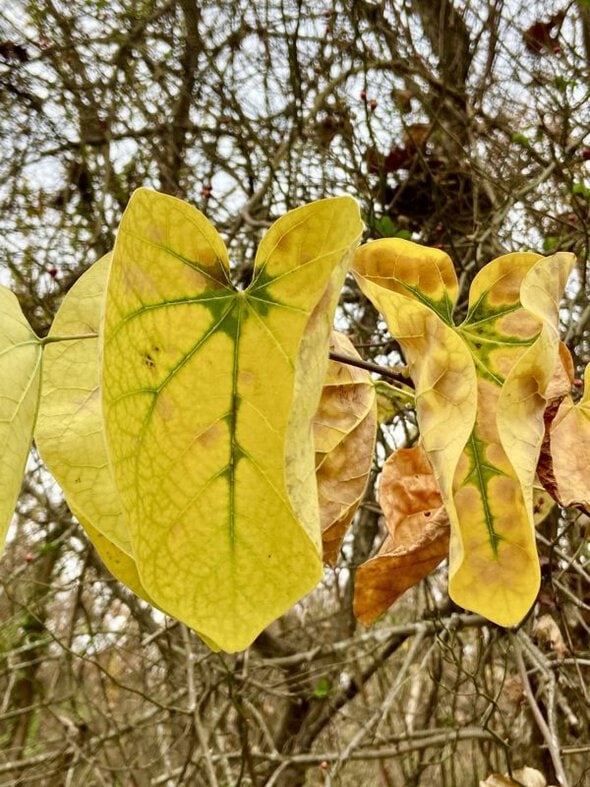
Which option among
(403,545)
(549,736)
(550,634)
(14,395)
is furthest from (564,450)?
(550,634)

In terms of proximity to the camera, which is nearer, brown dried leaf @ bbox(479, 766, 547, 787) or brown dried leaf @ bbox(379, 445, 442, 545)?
brown dried leaf @ bbox(379, 445, 442, 545)

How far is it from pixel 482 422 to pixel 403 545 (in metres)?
0.13

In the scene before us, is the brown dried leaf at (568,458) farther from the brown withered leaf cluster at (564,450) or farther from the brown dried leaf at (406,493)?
the brown dried leaf at (406,493)

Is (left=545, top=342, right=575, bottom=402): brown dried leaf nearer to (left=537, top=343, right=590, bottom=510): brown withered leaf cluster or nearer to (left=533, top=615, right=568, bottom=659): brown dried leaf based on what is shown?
(left=537, top=343, right=590, bottom=510): brown withered leaf cluster

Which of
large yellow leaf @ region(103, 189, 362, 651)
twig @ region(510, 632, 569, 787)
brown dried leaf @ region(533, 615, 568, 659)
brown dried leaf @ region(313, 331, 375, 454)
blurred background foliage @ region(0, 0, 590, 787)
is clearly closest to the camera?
large yellow leaf @ region(103, 189, 362, 651)

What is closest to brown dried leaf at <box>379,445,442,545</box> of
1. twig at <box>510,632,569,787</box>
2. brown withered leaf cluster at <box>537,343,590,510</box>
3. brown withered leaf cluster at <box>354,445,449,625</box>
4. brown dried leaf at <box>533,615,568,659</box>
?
brown withered leaf cluster at <box>354,445,449,625</box>

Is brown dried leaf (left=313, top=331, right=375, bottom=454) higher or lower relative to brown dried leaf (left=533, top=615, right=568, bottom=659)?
higher

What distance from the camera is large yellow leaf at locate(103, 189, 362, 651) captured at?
379 mm

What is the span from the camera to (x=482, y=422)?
55 centimetres

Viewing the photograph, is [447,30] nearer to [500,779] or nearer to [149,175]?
[149,175]

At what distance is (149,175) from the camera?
2307 mm

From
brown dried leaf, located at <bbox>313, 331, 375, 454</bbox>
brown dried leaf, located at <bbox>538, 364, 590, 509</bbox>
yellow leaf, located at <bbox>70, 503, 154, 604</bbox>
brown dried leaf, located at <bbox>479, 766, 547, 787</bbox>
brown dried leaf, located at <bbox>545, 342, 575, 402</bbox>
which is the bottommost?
brown dried leaf, located at <bbox>479, 766, 547, 787</bbox>

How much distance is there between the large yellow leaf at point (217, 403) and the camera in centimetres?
38

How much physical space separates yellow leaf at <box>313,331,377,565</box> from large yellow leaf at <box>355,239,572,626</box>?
0.09m
